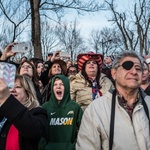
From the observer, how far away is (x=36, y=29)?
13.8 m

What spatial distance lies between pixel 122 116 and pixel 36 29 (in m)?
11.8

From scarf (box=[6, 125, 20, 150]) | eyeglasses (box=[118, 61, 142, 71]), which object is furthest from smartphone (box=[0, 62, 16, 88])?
eyeglasses (box=[118, 61, 142, 71])

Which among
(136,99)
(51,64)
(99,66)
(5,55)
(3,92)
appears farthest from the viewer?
(51,64)

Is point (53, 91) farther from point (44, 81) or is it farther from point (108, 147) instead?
point (44, 81)

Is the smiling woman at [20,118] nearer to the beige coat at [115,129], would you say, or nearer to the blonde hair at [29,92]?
the blonde hair at [29,92]

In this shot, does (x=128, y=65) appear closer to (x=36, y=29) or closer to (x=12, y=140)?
(x=12, y=140)

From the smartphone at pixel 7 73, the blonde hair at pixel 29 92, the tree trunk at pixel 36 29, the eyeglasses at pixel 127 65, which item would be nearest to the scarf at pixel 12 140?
the blonde hair at pixel 29 92

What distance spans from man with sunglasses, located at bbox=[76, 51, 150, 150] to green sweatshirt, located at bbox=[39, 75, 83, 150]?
3.54 ft

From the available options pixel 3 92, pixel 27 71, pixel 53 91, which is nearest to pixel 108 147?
pixel 3 92

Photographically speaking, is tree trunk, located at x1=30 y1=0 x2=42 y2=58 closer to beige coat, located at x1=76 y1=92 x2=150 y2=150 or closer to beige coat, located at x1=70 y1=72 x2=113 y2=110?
beige coat, located at x1=70 y1=72 x2=113 y2=110

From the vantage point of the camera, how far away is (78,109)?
3.87m

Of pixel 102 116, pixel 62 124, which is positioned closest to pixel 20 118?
pixel 102 116

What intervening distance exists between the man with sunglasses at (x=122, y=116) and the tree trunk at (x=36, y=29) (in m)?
11.0

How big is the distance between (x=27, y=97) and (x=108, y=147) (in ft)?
2.84
